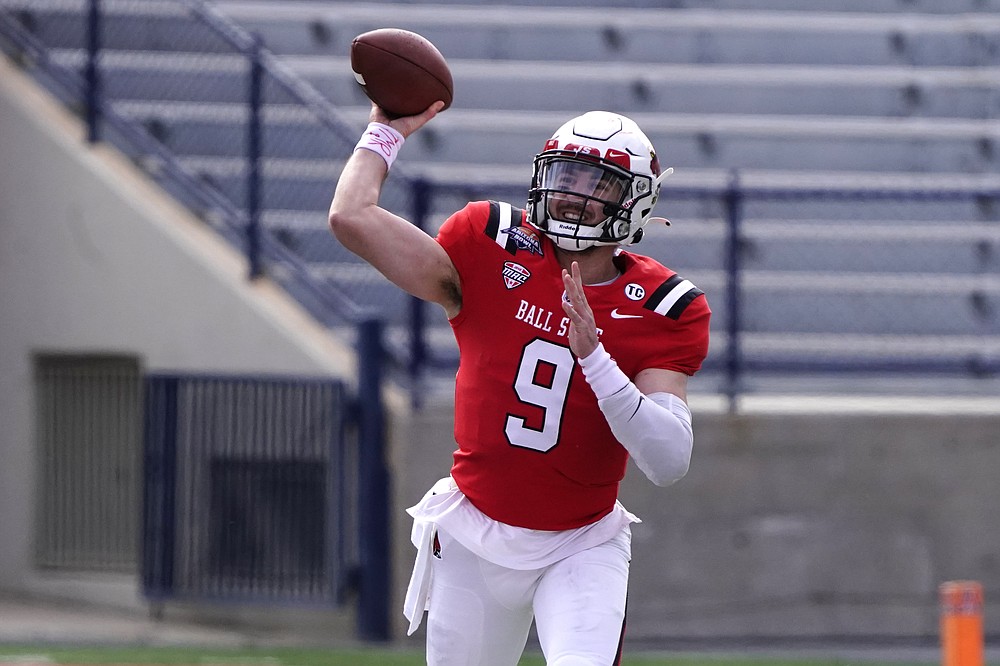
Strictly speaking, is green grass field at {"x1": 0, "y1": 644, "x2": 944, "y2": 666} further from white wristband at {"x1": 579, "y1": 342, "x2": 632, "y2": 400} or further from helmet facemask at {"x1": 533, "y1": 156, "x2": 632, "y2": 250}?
white wristband at {"x1": 579, "y1": 342, "x2": 632, "y2": 400}

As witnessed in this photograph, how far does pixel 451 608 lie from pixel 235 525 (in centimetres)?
416

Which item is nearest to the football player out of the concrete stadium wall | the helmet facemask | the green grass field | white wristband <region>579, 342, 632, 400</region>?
the helmet facemask

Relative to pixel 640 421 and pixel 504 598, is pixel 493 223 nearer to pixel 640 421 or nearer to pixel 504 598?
pixel 640 421

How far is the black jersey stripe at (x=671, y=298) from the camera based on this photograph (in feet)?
12.3

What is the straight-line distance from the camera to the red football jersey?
3.72m

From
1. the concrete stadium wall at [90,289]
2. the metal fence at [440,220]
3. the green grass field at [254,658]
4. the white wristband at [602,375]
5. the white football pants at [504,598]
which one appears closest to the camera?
the white wristband at [602,375]

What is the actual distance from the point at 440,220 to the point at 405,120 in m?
5.17

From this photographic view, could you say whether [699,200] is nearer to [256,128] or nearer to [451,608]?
[256,128]

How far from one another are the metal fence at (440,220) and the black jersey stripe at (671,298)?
3.99 m

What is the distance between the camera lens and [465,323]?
382 cm

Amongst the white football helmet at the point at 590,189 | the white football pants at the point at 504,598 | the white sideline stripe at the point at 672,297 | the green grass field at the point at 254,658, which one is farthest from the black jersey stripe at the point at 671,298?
the green grass field at the point at 254,658

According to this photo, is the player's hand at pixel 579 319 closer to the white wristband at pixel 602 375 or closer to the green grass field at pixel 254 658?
the white wristband at pixel 602 375

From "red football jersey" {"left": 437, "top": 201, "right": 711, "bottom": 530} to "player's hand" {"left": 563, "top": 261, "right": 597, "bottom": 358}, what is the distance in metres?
0.25

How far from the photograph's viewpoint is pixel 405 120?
3.85 m
